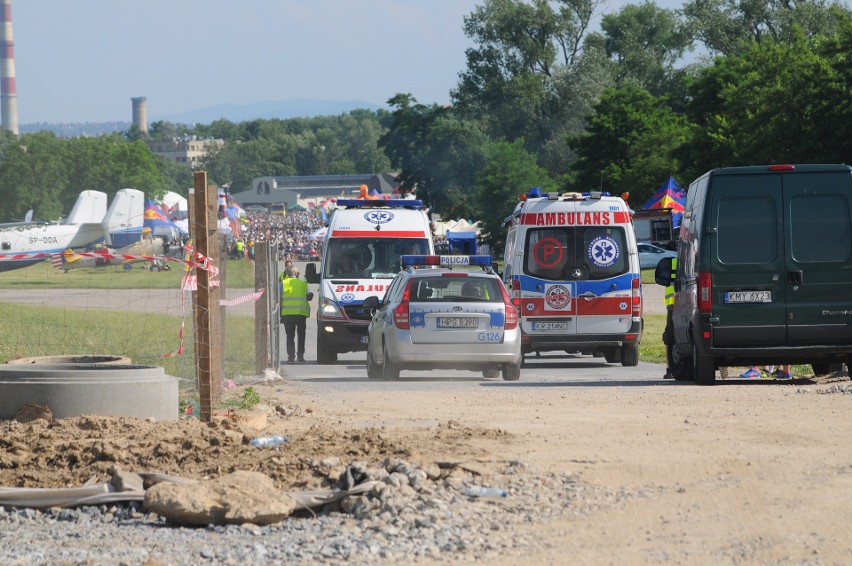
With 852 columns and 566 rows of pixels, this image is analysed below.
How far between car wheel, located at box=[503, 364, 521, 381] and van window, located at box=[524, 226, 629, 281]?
3.11 meters

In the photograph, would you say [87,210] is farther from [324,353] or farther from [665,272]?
[665,272]

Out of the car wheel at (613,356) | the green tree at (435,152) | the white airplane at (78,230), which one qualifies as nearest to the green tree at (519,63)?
the green tree at (435,152)

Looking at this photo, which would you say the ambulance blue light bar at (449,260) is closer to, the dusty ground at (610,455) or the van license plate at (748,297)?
the van license plate at (748,297)

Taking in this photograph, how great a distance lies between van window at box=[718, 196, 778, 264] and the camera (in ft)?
50.7

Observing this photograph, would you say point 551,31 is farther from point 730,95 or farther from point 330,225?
point 330,225

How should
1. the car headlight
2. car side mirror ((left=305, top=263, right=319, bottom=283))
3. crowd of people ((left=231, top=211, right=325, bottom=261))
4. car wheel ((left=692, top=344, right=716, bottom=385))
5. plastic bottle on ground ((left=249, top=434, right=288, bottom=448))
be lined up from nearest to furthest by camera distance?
plastic bottle on ground ((left=249, top=434, right=288, bottom=448)), car wheel ((left=692, top=344, right=716, bottom=385)), the car headlight, car side mirror ((left=305, top=263, right=319, bottom=283)), crowd of people ((left=231, top=211, right=325, bottom=261))

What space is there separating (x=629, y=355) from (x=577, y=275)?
1.76 m

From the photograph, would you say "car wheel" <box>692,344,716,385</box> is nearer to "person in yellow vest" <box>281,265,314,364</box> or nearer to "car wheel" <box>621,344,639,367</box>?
"car wheel" <box>621,344,639,367</box>

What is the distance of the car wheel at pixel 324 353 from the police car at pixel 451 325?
5725mm

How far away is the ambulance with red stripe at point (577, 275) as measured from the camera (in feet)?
70.3

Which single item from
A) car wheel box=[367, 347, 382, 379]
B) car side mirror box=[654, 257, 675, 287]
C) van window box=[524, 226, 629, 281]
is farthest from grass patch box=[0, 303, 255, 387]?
car side mirror box=[654, 257, 675, 287]

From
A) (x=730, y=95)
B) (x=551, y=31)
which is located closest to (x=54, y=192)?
(x=551, y=31)

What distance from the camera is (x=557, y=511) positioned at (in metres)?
7.90

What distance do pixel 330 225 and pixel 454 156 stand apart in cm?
7687
